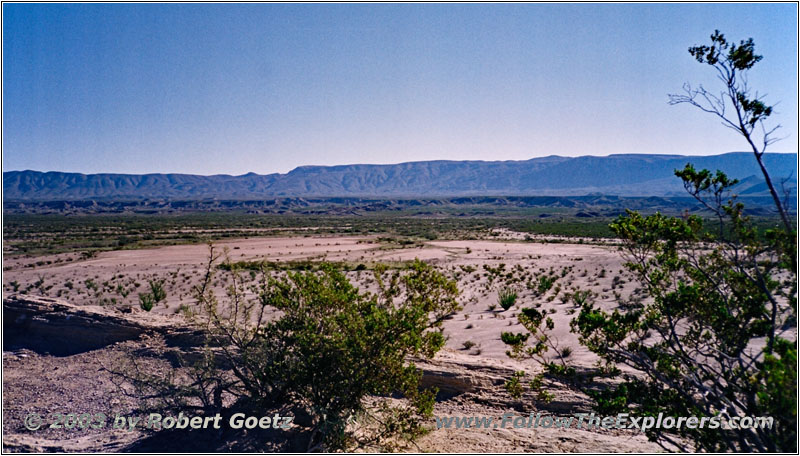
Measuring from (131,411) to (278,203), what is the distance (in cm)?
15908

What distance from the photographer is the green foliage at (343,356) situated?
6.08 metres

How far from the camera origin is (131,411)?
8305 mm

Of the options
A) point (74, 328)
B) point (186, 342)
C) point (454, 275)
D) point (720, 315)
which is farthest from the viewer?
point (454, 275)

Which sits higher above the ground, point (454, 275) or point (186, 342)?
point (186, 342)

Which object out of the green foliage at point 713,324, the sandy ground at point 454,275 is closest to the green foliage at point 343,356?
the sandy ground at point 454,275

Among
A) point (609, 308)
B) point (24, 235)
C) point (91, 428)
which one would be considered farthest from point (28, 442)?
point (24, 235)

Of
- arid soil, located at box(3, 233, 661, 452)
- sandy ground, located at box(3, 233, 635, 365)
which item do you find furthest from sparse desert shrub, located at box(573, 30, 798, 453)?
sandy ground, located at box(3, 233, 635, 365)

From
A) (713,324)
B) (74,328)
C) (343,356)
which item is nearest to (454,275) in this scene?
(74,328)

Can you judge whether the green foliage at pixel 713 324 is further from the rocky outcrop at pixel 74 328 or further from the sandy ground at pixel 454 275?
the rocky outcrop at pixel 74 328

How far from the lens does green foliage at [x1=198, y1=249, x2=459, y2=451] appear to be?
239 inches

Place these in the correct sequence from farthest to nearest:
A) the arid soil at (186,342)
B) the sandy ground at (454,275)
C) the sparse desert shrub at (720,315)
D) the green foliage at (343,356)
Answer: the sandy ground at (454,275) < the arid soil at (186,342) < the green foliage at (343,356) < the sparse desert shrub at (720,315)

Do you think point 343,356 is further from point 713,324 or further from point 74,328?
point 74,328

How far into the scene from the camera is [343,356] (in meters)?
6.18

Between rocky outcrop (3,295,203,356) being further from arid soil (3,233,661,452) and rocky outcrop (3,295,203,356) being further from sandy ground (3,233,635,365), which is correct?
sandy ground (3,233,635,365)
